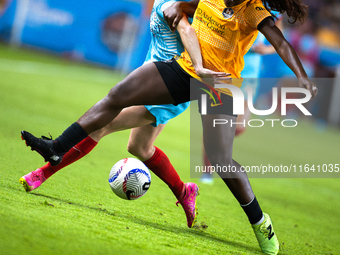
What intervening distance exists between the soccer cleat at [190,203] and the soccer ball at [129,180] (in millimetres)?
380

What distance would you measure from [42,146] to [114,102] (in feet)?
1.85

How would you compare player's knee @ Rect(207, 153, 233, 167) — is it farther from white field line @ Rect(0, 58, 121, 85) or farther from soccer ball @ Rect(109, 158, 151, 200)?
white field line @ Rect(0, 58, 121, 85)

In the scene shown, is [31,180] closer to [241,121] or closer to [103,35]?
[241,121]

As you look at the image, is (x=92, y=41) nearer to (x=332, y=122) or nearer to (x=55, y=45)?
(x=55, y=45)

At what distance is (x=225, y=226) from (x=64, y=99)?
21.6 feet

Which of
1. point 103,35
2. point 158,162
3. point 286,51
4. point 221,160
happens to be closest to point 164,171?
point 158,162

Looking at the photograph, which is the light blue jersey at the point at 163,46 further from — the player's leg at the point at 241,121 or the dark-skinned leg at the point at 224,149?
the player's leg at the point at 241,121

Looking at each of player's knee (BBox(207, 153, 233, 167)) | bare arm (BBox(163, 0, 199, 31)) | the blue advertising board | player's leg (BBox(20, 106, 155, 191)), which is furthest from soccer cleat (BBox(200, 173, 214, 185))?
the blue advertising board

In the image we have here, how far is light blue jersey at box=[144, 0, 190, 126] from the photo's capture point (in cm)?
327

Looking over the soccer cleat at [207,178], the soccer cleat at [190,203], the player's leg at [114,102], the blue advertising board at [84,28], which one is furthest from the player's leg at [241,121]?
the blue advertising board at [84,28]

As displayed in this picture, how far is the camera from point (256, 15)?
2631 millimetres

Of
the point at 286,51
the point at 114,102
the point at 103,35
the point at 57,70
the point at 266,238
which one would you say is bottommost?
the point at 57,70

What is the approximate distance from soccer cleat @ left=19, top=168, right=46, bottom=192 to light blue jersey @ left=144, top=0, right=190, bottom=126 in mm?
963

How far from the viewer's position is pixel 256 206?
2965 mm
